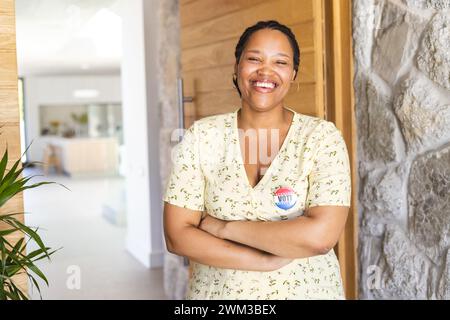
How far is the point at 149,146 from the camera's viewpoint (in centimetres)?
328

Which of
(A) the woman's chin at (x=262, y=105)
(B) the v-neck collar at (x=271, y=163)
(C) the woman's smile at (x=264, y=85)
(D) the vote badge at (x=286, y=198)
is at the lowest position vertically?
(D) the vote badge at (x=286, y=198)

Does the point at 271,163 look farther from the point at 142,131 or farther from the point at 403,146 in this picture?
the point at 142,131

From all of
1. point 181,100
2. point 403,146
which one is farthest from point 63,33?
point 403,146

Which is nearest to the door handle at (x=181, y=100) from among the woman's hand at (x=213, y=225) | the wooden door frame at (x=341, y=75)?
the wooden door frame at (x=341, y=75)

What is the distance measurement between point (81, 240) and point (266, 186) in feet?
3.48

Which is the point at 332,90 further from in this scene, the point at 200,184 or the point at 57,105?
the point at 57,105

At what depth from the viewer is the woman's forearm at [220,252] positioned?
1673 millimetres

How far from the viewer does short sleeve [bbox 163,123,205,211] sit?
5.55ft

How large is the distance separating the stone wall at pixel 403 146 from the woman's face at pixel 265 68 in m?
0.60

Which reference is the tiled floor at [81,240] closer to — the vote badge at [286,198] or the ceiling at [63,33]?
the ceiling at [63,33]

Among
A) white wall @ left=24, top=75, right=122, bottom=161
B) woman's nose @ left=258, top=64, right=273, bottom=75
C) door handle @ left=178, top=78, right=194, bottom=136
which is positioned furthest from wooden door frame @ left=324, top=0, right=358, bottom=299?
white wall @ left=24, top=75, right=122, bottom=161

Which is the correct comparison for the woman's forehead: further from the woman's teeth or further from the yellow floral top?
the yellow floral top
